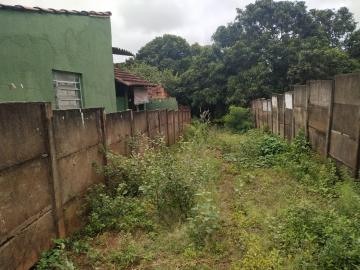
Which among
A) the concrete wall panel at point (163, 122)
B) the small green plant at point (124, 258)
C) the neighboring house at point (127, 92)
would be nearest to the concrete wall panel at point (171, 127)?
the concrete wall panel at point (163, 122)

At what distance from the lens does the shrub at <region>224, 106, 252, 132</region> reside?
18.6m

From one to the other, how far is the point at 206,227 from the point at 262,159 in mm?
5445

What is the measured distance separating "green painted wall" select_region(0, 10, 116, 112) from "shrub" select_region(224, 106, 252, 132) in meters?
9.81

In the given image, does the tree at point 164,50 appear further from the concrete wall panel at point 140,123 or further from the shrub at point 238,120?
the concrete wall panel at point 140,123

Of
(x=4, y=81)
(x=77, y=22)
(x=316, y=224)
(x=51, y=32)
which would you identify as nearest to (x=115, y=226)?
(x=316, y=224)

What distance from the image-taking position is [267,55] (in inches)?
806

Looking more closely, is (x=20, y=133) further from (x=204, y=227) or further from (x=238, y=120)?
(x=238, y=120)

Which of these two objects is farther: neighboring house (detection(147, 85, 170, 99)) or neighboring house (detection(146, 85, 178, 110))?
neighboring house (detection(147, 85, 170, 99))

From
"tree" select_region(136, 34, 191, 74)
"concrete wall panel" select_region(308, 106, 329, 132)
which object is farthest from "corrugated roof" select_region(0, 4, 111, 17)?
"tree" select_region(136, 34, 191, 74)

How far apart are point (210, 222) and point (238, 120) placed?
15.3 meters

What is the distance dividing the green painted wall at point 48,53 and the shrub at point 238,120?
32.2ft

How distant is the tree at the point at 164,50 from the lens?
37531mm

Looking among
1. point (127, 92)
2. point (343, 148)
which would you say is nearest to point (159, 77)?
point (127, 92)

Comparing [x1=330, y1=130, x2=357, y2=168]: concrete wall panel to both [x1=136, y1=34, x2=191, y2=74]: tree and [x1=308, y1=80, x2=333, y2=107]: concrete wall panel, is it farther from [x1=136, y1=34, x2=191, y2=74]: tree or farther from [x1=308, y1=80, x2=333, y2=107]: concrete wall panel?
[x1=136, y1=34, x2=191, y2=74]: tree
